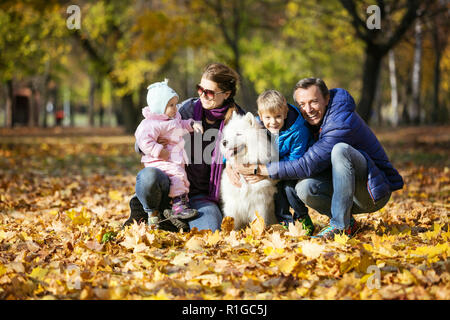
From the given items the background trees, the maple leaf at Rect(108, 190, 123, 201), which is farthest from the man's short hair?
the background trees

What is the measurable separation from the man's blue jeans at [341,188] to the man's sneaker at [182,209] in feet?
3.25

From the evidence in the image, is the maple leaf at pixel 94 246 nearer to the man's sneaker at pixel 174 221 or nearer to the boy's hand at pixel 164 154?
the man's sneaker at pixel 174 221

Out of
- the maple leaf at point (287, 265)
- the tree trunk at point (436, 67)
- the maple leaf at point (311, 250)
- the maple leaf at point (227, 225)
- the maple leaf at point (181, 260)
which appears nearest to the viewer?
the maple leaf at point (287, 265)

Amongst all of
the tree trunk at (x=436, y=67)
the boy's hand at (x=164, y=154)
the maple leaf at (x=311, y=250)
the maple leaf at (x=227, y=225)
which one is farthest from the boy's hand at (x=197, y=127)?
the tree trunk at (x=436, y=67)

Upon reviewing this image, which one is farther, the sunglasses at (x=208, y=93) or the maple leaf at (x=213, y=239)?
the sunglasses at (x=208, y=93)

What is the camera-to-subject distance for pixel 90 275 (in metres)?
3.15

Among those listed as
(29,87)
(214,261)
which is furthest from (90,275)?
(29,87)

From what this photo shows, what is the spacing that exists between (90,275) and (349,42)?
17.9 m

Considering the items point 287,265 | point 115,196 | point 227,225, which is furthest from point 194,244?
point 115,196

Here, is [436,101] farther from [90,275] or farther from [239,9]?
[90,275]

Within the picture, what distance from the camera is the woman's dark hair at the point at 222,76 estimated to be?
4.26 metres

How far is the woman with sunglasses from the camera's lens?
13.6ft

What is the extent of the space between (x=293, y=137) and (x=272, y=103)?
36 centimetres

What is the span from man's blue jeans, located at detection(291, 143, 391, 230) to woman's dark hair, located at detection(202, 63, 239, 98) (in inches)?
45.3
